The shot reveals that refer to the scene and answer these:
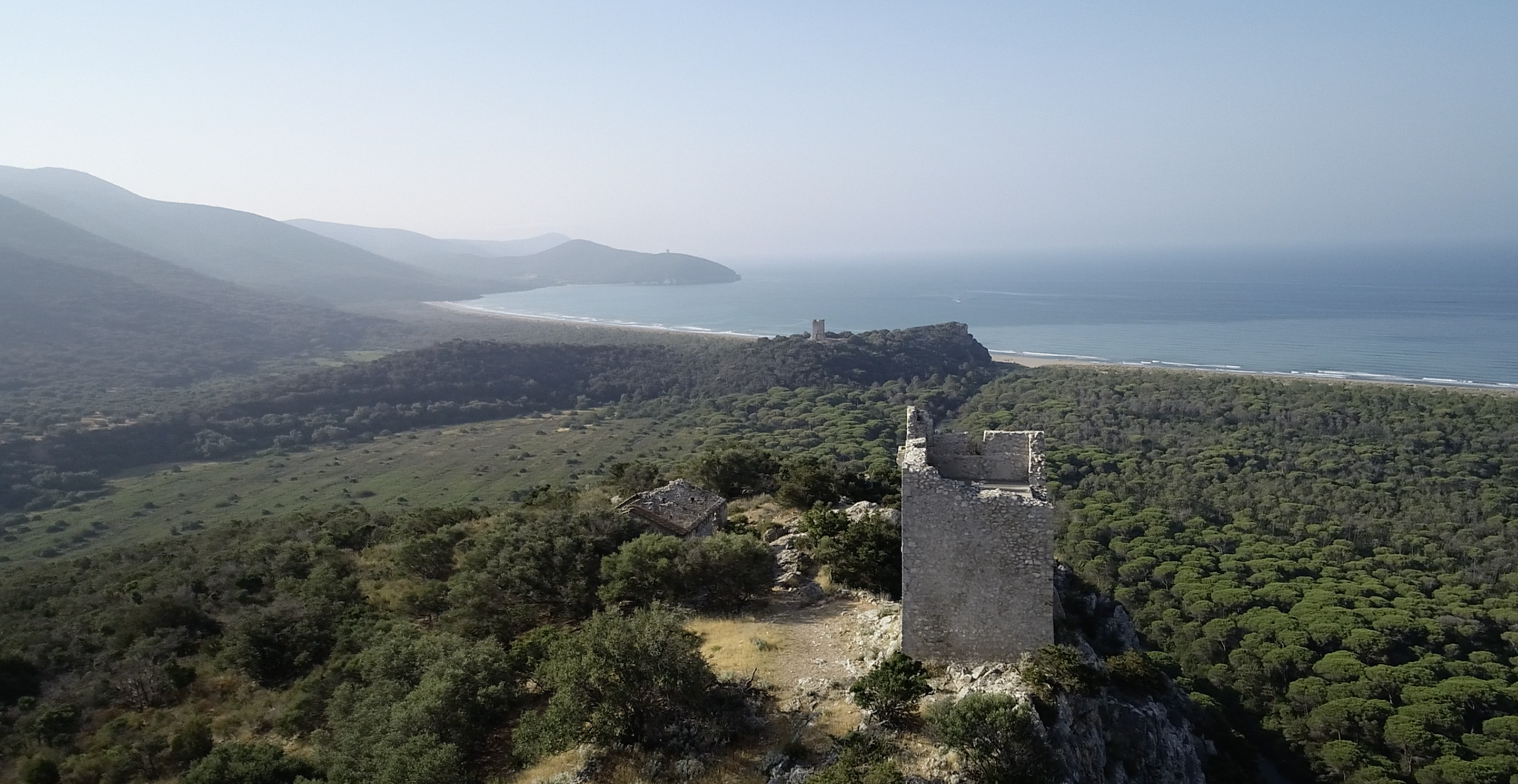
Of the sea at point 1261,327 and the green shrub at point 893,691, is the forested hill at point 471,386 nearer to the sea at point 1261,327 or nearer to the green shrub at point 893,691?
the sea at point 1261,327

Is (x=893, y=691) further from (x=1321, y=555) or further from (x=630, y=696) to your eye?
(x=1321, y=555)

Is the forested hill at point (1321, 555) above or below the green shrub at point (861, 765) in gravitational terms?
below

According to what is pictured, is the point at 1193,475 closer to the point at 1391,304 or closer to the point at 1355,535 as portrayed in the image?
the point at 1355,535

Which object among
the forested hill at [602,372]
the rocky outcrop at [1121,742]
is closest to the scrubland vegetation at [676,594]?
the rocky outcrop at [1121,742]

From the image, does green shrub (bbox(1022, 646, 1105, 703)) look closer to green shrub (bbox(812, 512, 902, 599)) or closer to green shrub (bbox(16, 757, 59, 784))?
green shrub (bbox(812, 512, 902, 599))

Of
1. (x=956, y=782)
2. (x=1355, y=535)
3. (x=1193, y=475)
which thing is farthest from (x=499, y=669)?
(x=1193, y=475)

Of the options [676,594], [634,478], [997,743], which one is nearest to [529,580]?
[676,594]
